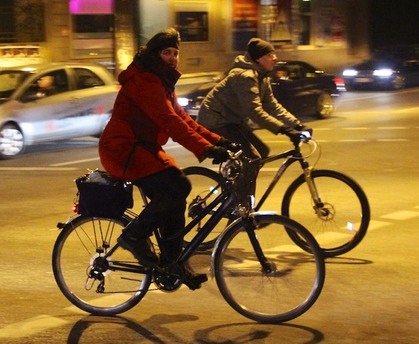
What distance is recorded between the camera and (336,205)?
7.23 metres

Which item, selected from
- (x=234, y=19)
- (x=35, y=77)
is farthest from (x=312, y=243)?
(x=234, y=19)

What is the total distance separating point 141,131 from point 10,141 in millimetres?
9010

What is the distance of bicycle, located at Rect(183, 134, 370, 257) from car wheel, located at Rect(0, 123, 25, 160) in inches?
283

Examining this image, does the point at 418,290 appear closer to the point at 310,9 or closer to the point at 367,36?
the point at 310,9

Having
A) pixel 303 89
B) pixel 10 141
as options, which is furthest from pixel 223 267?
pixel 303 89

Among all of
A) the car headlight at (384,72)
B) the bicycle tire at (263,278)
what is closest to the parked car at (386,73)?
the car headlight at (384,72)

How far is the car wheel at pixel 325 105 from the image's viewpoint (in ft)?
64.0

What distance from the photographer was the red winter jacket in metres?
5.36

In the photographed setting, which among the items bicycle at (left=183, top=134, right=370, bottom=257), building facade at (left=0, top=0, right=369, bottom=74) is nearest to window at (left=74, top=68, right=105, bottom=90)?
building facade at (left=0, top=0, right=369, bottom=74)

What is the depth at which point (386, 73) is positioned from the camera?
2781 cm

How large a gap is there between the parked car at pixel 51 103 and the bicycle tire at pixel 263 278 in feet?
29.9

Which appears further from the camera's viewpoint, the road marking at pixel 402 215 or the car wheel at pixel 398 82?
the car wheel at pixel 398 82

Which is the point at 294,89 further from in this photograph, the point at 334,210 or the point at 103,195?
the point at 103,195

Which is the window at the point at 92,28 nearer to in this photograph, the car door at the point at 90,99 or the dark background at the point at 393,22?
the car door at the point at 90,99
